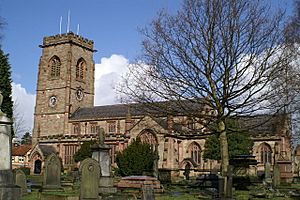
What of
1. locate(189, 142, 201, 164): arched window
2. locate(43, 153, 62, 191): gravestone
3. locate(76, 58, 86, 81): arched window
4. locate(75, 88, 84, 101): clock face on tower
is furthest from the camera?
locate(76, 58, 86, 81): arched window

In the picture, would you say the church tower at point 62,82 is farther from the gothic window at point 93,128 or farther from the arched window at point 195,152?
the arched window at point 195,152

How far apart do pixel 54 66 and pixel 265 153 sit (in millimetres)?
37320

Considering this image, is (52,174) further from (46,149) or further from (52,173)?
(46,149)

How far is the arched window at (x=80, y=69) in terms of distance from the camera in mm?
67188

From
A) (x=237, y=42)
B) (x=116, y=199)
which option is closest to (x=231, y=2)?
(x=237, y=42)

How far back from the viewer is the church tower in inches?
2512

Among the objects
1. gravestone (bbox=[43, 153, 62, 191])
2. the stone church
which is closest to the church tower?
the stone church

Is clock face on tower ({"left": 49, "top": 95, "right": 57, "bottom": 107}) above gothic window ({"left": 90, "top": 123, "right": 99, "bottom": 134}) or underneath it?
above

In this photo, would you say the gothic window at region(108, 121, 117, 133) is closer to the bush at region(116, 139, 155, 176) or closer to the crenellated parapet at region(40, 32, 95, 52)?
the crenellated parapet at region(40, 32, 95, 52)

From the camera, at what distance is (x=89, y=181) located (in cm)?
1267

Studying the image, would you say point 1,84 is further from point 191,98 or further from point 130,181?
point 191,98

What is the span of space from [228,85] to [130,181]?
23.2 feet

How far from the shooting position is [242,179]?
21.8 m

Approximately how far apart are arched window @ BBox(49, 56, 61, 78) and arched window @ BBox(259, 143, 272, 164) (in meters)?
35.1
